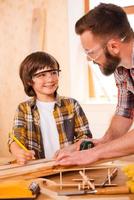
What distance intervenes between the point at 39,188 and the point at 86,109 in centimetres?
264

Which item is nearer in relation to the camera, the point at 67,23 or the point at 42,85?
the point at 42,85

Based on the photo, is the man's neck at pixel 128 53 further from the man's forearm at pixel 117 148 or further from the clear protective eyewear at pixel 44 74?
the clear protective eyewear at pixel 44 74

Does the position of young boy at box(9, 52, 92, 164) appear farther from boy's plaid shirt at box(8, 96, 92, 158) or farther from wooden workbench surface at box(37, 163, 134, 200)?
wooden workbench surface at box(37, 163, 134, 200)

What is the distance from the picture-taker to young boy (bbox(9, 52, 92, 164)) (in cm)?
212

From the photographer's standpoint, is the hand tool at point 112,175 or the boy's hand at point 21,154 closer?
the hand tool at point 112,175

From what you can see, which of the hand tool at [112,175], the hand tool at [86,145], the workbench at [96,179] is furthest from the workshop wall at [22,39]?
the hand tool at [112,175]

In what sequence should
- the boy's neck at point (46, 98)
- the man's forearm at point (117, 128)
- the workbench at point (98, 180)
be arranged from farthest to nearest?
the boy's neck at point (46, 98) → the man's forearm at point (117, 128) → the workbench at point (98, 180)

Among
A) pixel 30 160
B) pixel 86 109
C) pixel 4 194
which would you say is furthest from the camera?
pixel 86 109

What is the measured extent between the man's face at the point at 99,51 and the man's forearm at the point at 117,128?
0.34 m

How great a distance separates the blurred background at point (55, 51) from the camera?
3.76m

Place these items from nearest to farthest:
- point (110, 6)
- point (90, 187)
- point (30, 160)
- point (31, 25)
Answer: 1. point (90, 187)
2. point (30, 160)
3. point (110, 6)
4. point (31, 25)

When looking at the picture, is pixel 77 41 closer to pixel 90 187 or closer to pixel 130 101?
pixel 130 101

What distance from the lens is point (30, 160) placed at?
5.48ft

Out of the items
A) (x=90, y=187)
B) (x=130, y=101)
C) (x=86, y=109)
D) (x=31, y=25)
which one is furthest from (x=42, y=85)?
(x=31, y=25)
